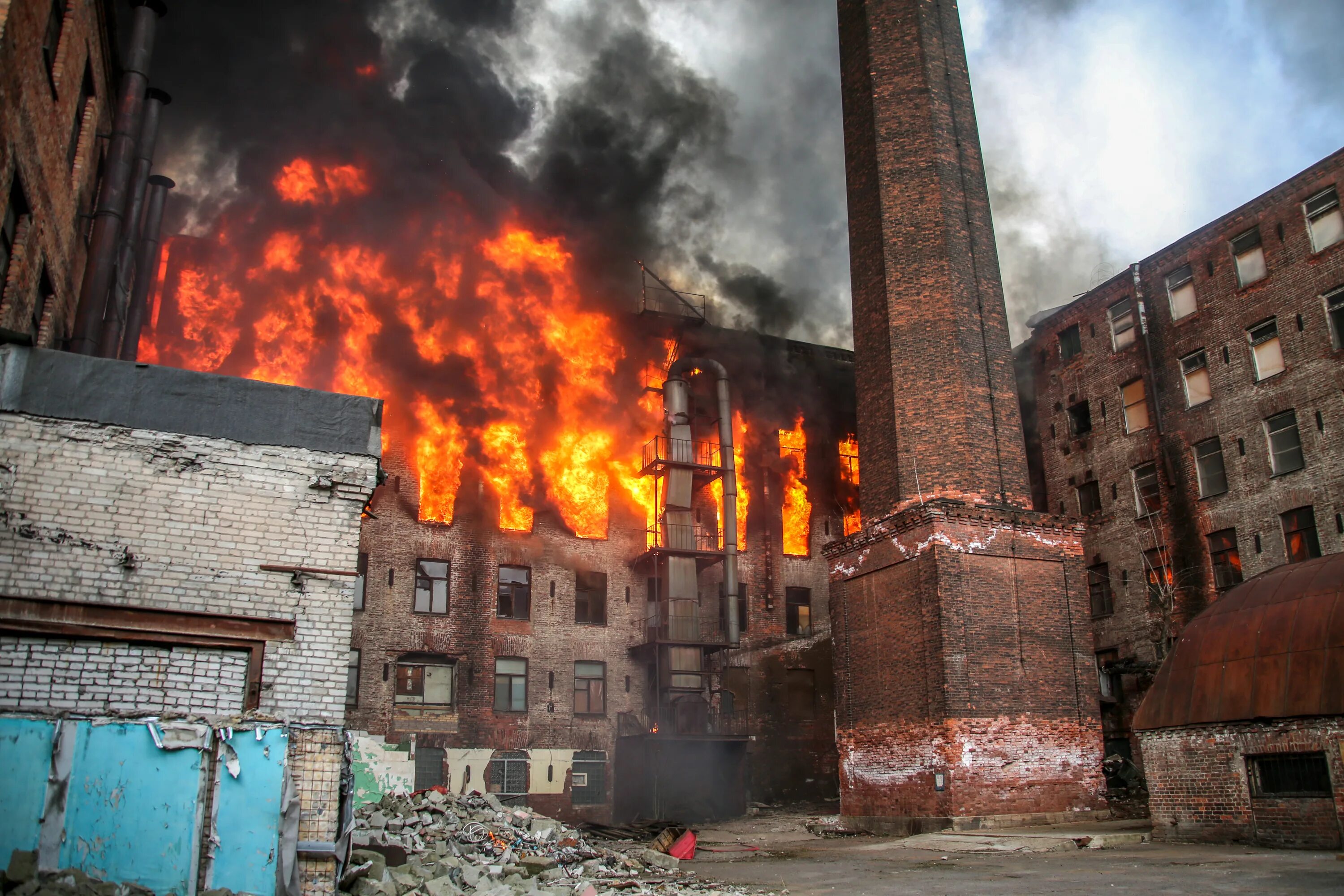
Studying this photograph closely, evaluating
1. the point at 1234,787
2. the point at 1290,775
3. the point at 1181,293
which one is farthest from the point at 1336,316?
the point at 1234,787

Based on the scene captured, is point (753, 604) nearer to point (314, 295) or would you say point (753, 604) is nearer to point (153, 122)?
point (314, 295)

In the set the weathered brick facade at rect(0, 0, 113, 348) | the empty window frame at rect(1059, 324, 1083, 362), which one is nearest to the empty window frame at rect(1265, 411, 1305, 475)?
A: the empty window frame at rect(1059, 324, 1083, 362)

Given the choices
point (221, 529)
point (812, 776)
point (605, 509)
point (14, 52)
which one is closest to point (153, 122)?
point (14, 52)

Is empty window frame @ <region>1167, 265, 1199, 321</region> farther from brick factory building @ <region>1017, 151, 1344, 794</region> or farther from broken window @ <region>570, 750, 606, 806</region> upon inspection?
broken window @ <region>570, 750, 606, 806</region>

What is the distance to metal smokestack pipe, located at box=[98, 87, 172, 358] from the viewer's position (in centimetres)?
1473

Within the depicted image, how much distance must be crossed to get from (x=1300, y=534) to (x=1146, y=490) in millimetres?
4095

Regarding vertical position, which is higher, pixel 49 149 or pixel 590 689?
pixel 49 149

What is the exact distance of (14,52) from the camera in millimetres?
9719

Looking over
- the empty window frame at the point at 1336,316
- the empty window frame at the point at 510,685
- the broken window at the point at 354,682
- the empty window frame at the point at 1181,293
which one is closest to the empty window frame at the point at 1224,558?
the empty window frame at the point at 1336,316

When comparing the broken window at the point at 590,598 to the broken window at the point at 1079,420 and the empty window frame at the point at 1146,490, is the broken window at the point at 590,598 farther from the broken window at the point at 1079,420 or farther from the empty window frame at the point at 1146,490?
the empty window frame at the point at 1146,490

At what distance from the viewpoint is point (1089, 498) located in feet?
83.8

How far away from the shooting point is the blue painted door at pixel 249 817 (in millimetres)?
7609

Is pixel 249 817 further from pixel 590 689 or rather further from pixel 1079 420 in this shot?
pixel 1079 420

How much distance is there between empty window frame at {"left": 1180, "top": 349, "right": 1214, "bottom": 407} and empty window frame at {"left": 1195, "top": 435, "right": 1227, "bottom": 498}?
100 cm
